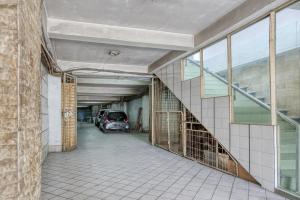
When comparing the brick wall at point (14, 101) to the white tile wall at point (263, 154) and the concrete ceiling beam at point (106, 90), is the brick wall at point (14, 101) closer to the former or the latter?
the white tile wall at point (263, 154)

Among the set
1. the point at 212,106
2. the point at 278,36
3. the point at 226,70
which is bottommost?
the point at 212,106

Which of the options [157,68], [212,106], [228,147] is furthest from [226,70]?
[157,68]

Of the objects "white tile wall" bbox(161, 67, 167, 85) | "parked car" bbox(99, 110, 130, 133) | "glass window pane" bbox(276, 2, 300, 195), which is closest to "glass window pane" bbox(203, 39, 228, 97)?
"glass window pane" bbox(276, 2, 300, 195)

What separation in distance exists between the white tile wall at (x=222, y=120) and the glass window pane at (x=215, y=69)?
0.62 ft

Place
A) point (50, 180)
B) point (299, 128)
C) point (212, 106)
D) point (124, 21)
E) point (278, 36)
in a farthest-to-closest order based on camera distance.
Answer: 1. point (212, 106)
2. point (124, 21)
3. point (50, 180)
4. point (278, 36)
5. point (299, 128)

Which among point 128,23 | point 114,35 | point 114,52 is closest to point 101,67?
point 114,52

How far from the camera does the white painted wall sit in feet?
23.4

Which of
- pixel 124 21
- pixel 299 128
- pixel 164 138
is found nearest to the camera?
pixel 299 128

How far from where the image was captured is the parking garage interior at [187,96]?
1257 mm

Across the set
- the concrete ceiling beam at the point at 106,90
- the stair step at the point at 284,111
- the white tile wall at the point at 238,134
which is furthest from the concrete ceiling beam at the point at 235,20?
the concrete ceiling beam at the point at 106,90

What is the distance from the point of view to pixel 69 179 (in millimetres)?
4246

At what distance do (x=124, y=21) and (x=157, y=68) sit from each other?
3486 mm

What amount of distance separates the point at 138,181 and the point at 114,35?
306 centimetres

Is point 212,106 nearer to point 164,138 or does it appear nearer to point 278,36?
point 278,36
